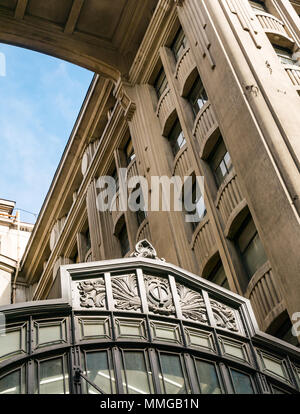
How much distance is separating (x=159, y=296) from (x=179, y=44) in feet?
47.4

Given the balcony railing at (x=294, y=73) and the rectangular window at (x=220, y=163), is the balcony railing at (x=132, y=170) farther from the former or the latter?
the balcony railing at (x=294, y=73)

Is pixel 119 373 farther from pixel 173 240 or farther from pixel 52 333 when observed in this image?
pixel 173 240

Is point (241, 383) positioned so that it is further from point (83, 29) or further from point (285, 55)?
point (83, 29)

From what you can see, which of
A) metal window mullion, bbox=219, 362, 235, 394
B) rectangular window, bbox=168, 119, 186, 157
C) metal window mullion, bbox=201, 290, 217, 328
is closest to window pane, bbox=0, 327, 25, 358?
metal window mullion, bbox=219, 362, 235, 394

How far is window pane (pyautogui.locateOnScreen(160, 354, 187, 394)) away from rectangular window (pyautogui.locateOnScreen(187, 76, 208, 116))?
38.9 feet

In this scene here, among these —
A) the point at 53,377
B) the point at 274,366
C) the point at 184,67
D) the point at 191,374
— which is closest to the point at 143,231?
the point at 184,67

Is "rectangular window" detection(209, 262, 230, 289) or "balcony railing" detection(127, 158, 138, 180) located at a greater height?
"balcony railing" detection(127, 158, 138, 180)

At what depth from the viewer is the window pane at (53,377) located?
9.59 m

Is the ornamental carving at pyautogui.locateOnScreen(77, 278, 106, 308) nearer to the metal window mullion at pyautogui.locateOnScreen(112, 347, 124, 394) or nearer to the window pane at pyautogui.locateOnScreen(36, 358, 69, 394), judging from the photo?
the metal window mullion at pyautogui.locateOnScreen(112, 347, 124, 394)

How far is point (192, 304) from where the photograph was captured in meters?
12.0

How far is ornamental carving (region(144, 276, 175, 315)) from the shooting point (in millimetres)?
11555

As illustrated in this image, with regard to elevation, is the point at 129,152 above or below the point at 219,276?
above
